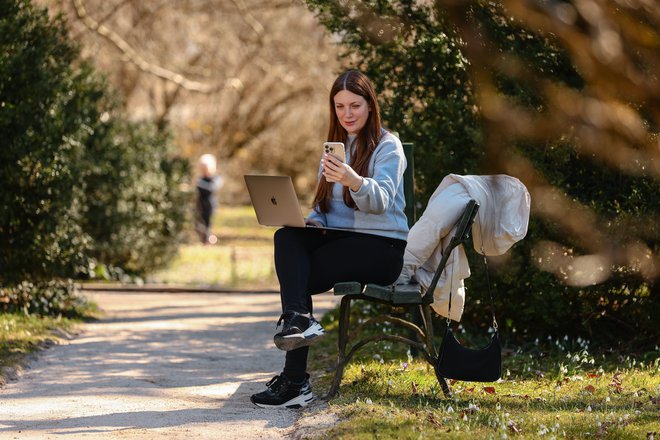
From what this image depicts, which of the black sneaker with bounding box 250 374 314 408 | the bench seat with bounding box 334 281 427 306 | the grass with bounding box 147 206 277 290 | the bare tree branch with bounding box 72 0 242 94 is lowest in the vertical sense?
the grass with bounding box 147 206 277 290

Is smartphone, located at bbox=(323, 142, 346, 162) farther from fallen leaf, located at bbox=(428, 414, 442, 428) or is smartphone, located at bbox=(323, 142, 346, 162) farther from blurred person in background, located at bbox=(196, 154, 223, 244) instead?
blurred person in background, located at bbox=(196, 154, 223, 244)

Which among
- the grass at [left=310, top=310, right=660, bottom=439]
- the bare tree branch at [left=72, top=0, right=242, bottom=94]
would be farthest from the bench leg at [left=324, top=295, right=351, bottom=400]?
the bare tree branch at [left=72, top=0, right=242, bottom=94]

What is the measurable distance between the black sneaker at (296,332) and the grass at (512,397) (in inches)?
15.4

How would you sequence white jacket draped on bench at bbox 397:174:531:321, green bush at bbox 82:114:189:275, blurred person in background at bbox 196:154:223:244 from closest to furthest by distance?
white jacket draped on bench at bbox 397:174:531:321 → green bush at bbox 82:114:189:275 → blurred person in background at bbox 196:154:223:244

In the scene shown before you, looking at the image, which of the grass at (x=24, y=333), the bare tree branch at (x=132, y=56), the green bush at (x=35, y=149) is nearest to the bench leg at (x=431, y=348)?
the grass at (x=24, y=333)

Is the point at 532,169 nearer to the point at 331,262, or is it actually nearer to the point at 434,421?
the point at 331,262

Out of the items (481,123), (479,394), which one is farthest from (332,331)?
(479,394)

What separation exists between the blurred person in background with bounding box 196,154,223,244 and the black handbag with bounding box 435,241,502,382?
15958mm

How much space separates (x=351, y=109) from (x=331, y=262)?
2.85 ft

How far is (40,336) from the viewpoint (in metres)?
8.09

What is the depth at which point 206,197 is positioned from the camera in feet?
70.0

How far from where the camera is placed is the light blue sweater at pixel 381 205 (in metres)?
5.69

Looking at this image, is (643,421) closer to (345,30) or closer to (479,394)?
(479,394)

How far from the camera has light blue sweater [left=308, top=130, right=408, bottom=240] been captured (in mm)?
5691
